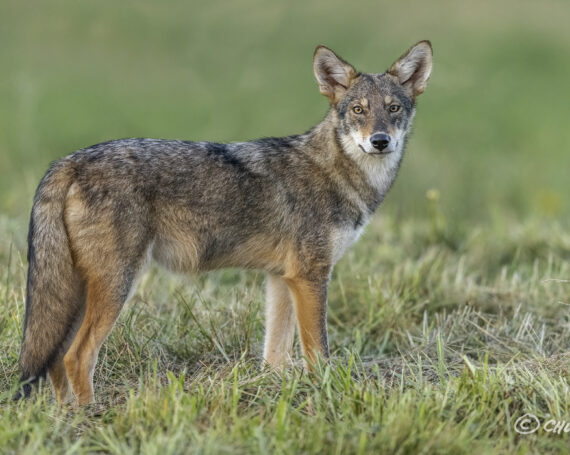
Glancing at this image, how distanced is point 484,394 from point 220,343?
205cm

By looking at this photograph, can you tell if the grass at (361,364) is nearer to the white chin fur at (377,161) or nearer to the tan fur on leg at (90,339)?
the tan fur on leg at (90,339)

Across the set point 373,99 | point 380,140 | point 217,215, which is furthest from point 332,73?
point 217,215

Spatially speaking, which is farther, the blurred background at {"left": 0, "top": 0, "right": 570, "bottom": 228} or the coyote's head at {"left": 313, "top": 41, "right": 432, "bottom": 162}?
the blurred background at {"left": 0, "top": 0, "right": 570, "bottom": 228}

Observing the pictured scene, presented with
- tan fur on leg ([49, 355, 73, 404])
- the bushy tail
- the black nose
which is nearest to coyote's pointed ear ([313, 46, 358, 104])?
the black nose

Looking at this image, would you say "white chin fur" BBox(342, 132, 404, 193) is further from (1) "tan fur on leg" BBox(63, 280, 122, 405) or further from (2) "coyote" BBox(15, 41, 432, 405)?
(1) "tan fur on leg" BBox(63, 280, 122, 405)

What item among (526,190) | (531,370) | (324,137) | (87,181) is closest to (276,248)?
(324,137)

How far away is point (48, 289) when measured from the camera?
16.8ft

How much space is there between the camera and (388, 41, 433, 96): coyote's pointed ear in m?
6.30

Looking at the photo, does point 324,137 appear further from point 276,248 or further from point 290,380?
point 290,380

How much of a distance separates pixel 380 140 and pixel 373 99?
42 centimetres

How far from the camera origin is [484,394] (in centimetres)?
463

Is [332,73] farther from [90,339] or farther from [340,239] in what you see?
[90,339]

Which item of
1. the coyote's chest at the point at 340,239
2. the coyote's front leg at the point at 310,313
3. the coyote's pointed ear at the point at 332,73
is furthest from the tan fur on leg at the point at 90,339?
the coyote's pointed ear at the point at 332,73

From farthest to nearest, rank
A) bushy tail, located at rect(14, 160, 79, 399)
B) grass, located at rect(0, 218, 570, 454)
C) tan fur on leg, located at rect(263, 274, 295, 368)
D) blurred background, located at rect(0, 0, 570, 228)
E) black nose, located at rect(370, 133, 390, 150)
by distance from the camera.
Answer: blurred background, located at rect(0, 0, 570, 228)
tan fur on leg, located at rect(263, 274, 295, 368)
black nose, located at rect(370, 133, 390, 150)
bushy tail, located at rect(14, 160, 79, 399)
grass, located at rect(0, 218, 570, 454)
